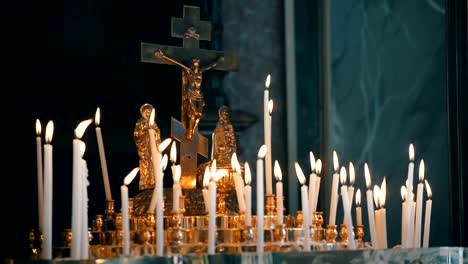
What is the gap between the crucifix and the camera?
2998 millimetres

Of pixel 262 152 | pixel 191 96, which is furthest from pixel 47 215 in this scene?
pixel 191 96

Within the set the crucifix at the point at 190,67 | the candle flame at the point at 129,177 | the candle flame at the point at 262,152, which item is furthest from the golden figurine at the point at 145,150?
the candle flame at the point at 262,152

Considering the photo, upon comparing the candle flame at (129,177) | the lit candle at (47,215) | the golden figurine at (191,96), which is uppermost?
the golden figurine at (191,96)

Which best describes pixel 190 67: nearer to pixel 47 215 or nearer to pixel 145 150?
pixel 145 150

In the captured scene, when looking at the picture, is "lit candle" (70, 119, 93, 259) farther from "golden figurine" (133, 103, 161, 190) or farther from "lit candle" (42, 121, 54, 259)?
"golden figurine" (133, 103, 161, 190)

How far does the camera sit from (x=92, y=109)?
334 centimetres

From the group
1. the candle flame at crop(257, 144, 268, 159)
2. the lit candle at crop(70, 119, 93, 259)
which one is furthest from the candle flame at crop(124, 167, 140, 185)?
the candle flame at crop(257, 144, 268, 159)

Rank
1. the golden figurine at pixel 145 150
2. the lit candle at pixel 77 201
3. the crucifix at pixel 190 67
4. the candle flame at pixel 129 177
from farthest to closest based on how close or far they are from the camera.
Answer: the crucifix at pixel 190 67 < the golden figurine at pixel 145 150 < the candle flame at pixel 129 177 < the lit candle at pixel 77 201

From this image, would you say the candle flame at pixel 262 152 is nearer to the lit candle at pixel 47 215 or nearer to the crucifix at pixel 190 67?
the lit candle at pixel 47 215

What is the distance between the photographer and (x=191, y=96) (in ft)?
9.86

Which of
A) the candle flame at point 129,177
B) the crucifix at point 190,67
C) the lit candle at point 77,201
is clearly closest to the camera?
the lit candle at point 77,201

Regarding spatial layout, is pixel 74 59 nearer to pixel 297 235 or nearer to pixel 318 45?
pixel 318 45

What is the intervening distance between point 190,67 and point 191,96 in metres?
0.09

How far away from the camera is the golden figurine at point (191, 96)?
9.84ft
